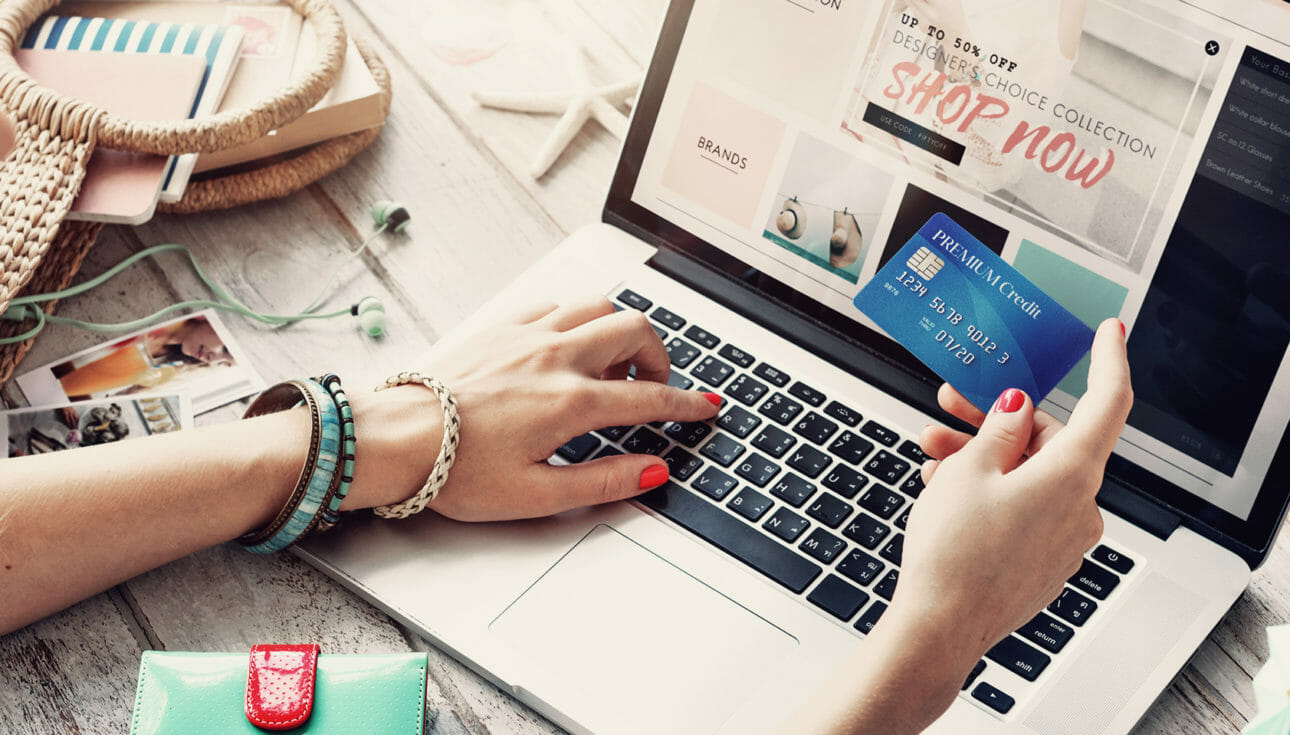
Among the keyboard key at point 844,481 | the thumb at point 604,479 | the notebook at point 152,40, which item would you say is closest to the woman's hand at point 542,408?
the thumb at point 604,479

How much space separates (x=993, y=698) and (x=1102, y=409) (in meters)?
0.21

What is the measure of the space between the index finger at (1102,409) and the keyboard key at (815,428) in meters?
0.22

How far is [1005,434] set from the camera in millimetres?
710

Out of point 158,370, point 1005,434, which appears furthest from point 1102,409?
point 158,370

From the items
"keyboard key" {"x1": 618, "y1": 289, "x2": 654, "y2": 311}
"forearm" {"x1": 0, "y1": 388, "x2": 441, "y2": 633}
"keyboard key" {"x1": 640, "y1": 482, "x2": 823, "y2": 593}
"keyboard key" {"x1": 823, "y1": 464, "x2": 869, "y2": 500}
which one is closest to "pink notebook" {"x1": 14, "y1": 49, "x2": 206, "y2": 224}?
"forearm" {"x1": 0, "y1": 388, "x2": 441, "y2": 633}

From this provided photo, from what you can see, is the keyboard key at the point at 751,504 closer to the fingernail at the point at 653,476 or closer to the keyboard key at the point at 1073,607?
the fingernail at the point at 653,476

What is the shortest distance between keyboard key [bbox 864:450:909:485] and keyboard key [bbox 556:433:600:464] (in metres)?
0.21

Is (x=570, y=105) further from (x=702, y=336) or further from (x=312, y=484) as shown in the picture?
(x=312, y=484)

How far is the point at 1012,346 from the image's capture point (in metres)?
0.79

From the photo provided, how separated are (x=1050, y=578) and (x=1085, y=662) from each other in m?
0.10

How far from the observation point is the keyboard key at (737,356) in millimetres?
925

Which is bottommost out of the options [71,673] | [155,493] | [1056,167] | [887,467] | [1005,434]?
[71,673]

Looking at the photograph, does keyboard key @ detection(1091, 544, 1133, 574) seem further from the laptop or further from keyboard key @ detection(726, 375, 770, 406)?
keyboard key @ detection(726, 375, 770, 406)

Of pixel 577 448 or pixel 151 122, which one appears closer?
pixel 577 448
